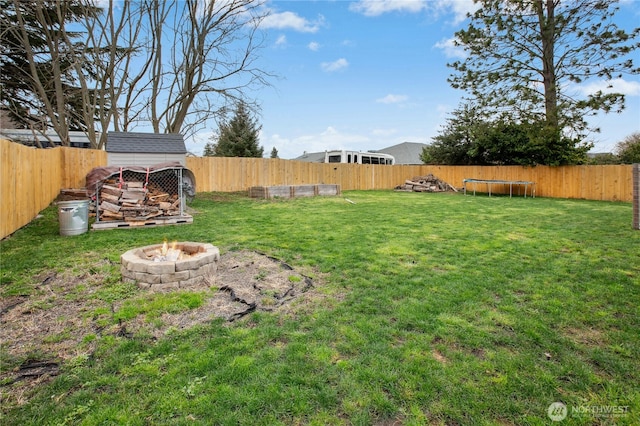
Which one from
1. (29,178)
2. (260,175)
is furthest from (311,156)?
(29,178)

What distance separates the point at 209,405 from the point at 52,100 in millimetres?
15495

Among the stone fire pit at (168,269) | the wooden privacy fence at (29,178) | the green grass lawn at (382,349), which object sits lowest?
the green grass lawn at (382,349)

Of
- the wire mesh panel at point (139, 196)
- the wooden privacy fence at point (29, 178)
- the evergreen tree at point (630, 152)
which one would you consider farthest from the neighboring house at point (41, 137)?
the evergreen tree at point (630, 152)

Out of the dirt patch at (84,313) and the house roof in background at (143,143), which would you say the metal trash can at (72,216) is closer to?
the dirt patch at (84,313)

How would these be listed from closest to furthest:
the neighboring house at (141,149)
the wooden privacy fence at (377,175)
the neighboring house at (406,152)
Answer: the neighboring house at (141,149)
the wooden privacy fence at (377,175)
the neighboring house at (406,152)

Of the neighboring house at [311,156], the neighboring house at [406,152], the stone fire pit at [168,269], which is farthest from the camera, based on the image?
the neighboring house at [406,152]

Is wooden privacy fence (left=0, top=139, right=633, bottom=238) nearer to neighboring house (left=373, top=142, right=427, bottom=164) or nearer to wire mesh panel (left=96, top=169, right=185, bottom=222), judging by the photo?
wire mesh panel (left=96, top=169, right=185, bottom=222)

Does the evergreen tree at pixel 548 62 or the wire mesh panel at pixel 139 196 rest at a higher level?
the evergreen tree at pixel 548 62

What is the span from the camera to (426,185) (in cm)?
1739

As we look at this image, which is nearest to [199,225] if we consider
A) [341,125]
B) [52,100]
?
[52,100]

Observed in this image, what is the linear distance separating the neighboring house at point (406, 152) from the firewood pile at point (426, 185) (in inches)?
515

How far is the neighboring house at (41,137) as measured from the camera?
41.6 feet

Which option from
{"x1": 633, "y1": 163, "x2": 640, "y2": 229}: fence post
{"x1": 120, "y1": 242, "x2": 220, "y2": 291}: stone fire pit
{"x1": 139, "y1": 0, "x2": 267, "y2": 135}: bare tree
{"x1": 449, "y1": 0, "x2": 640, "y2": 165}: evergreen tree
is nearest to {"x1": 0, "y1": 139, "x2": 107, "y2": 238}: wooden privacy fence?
{"x1": 120, "y1": 242, "x2": 220, "y2": 291}: stone fire pit

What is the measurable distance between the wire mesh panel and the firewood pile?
1296cm
